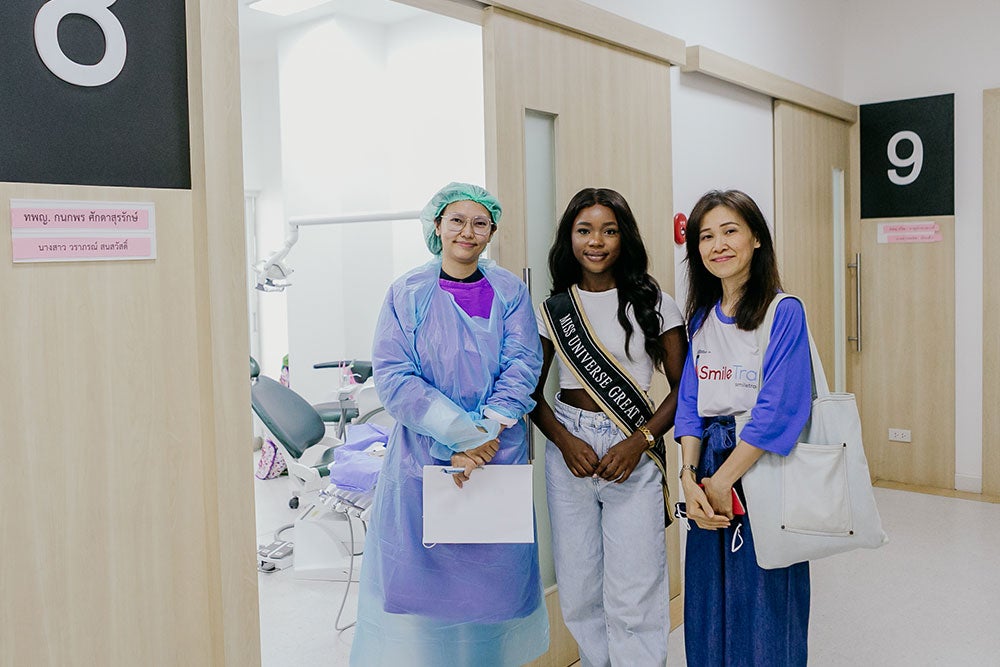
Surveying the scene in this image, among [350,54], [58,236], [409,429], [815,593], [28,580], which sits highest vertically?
[350,54]

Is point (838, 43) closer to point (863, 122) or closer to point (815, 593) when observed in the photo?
point (863, 122)

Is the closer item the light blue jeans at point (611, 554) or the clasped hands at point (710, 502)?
the clasped hands at point (710, 502)

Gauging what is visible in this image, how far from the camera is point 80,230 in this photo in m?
1.58

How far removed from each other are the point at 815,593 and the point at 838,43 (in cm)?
322

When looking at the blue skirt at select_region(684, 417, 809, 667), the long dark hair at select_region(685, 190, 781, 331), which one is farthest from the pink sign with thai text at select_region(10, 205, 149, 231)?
the blue skirt at select_region(684, 417, 809, 667)

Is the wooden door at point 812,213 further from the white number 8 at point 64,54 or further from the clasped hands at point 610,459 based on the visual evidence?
the white number 8 at point 64,54

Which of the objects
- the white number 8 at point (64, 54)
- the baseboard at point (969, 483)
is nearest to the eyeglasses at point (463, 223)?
the white number 8 at point (64, 54)

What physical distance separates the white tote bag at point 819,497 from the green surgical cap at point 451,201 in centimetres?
72

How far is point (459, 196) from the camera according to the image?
82.1 inches

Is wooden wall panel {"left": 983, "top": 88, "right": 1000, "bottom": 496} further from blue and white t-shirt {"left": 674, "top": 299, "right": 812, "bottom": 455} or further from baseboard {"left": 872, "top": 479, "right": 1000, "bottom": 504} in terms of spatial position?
blue and white t-shirt {"left": 674, "top": 299, "right": 812, "bottom": 455}

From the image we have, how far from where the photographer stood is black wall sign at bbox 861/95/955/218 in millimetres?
4695

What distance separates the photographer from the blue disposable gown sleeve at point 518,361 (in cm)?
204

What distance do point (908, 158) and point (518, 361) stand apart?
374 centimetres

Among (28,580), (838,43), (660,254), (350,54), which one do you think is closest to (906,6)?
(838,43)
